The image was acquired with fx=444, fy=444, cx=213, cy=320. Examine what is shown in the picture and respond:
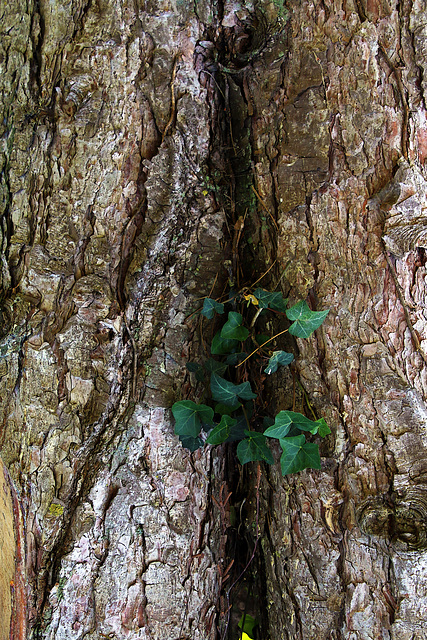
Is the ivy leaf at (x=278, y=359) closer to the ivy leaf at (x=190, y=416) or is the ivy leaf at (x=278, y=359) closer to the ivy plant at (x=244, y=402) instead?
the ivy plant at (x=244, y=402)

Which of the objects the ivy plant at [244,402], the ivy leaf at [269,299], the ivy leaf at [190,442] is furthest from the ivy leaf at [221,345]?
the ivy leaf at [190,442]

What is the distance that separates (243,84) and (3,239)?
88 centimetres

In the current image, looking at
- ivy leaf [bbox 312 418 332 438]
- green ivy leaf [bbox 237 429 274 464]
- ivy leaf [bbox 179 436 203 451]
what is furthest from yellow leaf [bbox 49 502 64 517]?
ivy leaf [bbox 312 418 332 438]

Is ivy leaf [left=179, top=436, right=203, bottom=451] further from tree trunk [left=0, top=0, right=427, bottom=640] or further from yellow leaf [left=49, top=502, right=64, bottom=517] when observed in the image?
yellow leaf [left=49, top=502, right=64, bottom=517]

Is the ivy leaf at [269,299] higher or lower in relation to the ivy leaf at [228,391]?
higher

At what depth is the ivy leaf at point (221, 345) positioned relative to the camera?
1.28 metres

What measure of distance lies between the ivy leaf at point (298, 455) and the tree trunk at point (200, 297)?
8cm

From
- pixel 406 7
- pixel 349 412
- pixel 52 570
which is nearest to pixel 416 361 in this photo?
pixel 349 412

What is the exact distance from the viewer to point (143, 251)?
129 cm

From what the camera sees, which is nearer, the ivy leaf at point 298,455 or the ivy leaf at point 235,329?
the ivy leaf at point 298,455

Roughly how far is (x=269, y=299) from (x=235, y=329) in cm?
12

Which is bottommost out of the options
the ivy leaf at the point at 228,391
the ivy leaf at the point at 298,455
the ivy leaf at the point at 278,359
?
the ivy leaf at the point at 298,455

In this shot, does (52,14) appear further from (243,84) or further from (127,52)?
(243,84)

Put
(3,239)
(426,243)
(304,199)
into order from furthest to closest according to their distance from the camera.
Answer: (3,239), (304,199), (426,243)
